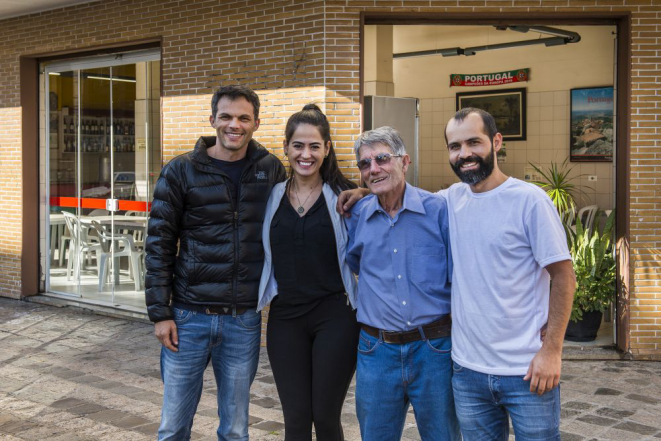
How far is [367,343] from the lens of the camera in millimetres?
3137

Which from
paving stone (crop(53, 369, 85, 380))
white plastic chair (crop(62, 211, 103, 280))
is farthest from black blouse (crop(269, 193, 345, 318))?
white plastic chair (crop(62, 211, 103, 280))

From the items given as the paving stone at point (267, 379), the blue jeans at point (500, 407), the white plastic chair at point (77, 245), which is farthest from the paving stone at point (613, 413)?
the white plastic chair at point (77, 245)

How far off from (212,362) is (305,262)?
660 millimetres

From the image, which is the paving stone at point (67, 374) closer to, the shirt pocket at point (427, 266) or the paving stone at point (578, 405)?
the paving stone at point (578, 405)

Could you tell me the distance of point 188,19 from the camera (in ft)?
27.2

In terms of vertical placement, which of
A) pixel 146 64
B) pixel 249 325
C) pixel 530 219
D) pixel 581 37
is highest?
pixel 581 37

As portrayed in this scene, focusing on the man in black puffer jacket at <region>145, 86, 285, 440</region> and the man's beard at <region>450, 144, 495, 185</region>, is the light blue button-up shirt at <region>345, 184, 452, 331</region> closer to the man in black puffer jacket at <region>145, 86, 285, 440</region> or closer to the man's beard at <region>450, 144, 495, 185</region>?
the man's beard at <region>450, 144, 495, 185</region>

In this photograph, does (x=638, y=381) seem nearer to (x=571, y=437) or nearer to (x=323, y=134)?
(x=571, y=437)

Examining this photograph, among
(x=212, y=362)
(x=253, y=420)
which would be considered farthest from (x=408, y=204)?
(x=253, y=420)

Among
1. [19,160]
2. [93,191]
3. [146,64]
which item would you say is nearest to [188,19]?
[146,64]

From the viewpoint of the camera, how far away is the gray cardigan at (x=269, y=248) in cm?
334

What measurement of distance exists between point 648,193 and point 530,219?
202 inches

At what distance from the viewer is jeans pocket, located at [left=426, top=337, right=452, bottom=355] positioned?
3000 millimetres

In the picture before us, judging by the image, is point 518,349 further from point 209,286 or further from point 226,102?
point 226,102
